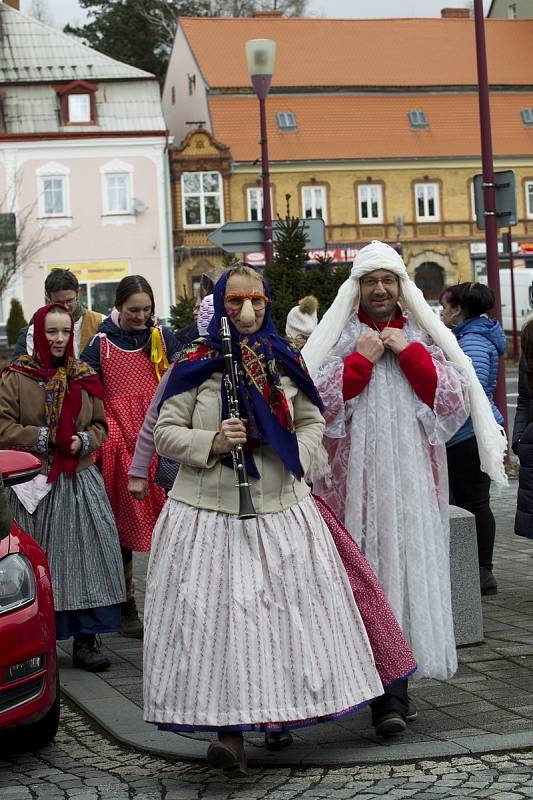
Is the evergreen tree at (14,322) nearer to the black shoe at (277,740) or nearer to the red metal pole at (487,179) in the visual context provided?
the red metal pole at (487,179)

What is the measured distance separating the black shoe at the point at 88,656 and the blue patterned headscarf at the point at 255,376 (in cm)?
229

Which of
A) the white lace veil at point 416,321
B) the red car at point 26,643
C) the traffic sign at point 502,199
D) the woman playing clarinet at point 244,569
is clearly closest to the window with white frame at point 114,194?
the traffic sign at point 502,199

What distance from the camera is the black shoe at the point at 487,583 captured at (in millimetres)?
8547

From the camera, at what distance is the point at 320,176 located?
182 ft

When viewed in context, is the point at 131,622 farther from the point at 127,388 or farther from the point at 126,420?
the point at 127,388

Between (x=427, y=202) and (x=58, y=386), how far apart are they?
5037 cm

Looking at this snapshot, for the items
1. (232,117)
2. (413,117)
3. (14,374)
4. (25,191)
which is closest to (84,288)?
(25,191)

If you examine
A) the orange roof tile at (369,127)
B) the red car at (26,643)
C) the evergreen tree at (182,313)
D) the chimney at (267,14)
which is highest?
the chimney at (267,14)

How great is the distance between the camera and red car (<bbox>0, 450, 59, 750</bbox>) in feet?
17.6

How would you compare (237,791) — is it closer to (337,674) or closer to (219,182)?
(337,674)

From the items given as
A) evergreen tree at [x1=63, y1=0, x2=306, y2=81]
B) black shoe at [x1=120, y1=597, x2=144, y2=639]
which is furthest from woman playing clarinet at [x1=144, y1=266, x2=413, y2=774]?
evergreen tree at [x1=63, y1=0, x2=306, y2=81]

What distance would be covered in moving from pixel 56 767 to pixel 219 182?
49.5 metres

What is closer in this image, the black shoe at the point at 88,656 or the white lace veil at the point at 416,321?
the white lace veil at the point at 416,321

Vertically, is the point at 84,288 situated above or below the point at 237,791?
above
